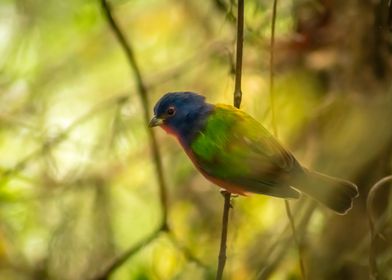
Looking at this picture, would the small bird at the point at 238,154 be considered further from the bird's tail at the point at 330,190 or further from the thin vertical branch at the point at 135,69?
the thin vertical branch at the point at 135,69

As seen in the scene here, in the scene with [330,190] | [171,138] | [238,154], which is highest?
[238,154]

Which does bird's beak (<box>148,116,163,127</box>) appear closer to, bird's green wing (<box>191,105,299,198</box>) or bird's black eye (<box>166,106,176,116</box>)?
bird's black eye (<box>166,106,176,116</box>)

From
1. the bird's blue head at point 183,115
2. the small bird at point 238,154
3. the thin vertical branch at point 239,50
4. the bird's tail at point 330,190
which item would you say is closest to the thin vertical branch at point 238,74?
the thin vertical branch at point 239,50

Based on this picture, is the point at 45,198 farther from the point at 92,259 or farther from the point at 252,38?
the point at 252,38

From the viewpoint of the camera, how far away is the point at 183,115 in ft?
9.56

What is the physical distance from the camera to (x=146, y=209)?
5.67 meters

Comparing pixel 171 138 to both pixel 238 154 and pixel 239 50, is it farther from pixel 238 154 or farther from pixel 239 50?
pixel 239 50

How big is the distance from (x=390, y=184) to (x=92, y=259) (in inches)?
57.3

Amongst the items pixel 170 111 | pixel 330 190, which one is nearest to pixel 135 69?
pixel 170 111

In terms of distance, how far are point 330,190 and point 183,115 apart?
488mm

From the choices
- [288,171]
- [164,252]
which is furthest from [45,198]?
[288,171]

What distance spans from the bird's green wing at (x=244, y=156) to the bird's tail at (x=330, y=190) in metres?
0.11

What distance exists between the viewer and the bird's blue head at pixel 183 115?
9.48 ft

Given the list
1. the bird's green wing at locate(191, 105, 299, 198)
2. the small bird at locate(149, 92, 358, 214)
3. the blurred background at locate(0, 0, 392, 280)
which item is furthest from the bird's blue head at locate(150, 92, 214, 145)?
the blurred background at locate(0, 0, 392, 280)
